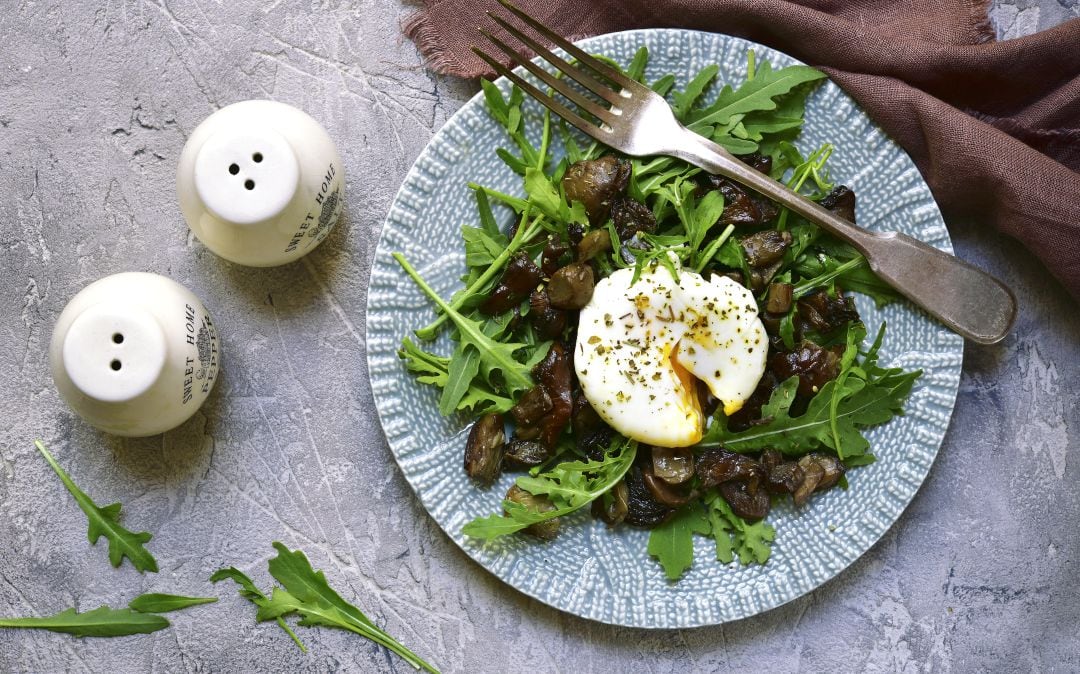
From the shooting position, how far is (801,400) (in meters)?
1.80

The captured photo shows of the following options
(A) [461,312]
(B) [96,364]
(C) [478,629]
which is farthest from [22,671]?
(A) [461,312]

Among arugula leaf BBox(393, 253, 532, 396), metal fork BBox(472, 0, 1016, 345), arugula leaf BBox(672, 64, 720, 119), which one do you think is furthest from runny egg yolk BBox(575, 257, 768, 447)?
arugula leaf BBox(672, 64, 720, 119)

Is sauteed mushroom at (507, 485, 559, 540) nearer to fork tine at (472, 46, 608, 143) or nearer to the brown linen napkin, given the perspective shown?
fork tine at (472, 46, 608, 143)

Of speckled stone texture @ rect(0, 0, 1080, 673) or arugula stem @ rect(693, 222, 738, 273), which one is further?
speckled stone texture @ rect(0, 0, 1080, 673)

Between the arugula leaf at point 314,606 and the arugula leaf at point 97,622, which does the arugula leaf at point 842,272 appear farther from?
the arugula leaf at point 97,622

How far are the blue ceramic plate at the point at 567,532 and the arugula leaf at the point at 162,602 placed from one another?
1.98ft

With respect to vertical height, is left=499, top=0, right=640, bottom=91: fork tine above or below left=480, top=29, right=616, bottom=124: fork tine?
above

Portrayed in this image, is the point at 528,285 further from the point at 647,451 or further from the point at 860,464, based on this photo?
the point at 860,464

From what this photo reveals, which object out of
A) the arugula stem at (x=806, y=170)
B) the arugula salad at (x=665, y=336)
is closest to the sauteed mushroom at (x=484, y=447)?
the arugula salad at (x=665, y=336)

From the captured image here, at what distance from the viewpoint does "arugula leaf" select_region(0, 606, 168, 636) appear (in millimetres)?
1861

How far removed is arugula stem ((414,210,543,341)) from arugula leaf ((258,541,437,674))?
0.61m

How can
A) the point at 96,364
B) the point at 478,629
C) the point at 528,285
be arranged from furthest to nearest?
the point at 478,629, the point at 528,285, the point at 96,364

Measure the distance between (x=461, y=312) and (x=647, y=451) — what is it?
1.69ft

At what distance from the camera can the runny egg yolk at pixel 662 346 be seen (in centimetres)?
170
